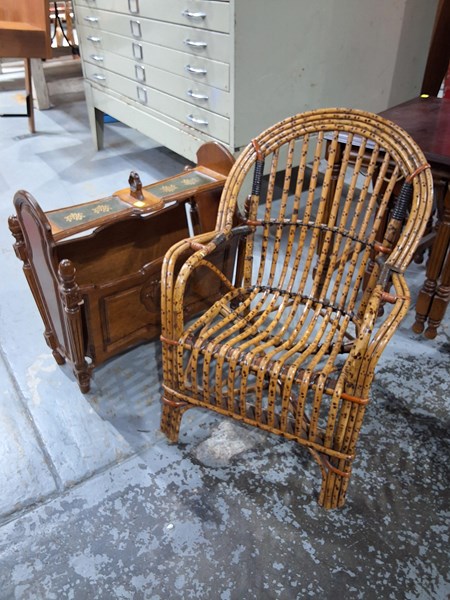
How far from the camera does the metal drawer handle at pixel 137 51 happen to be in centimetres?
266

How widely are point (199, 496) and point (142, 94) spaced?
2.26m

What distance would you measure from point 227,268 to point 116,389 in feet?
1.93

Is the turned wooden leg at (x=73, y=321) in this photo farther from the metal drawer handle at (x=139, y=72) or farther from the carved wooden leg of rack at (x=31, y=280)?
the metal drawer handle at (x=139, y=72)

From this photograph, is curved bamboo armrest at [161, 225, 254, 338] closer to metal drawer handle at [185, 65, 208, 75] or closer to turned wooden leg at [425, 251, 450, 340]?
turned wooden leg at [425, 251, 450, 340]

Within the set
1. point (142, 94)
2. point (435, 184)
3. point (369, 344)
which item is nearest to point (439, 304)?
point (435, 184)

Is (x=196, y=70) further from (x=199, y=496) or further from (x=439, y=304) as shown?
(x=199, y=496)

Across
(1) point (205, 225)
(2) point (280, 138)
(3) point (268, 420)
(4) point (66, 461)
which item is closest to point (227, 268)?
(1) point (205, 225)

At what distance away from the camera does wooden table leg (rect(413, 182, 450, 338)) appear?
67.0 inches

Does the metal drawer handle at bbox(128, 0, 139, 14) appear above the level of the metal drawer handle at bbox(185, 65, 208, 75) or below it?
above

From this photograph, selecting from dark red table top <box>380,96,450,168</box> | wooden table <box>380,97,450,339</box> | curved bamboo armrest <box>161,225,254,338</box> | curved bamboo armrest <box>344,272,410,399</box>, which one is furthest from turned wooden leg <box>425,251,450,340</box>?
curved bamboo armrest <box>161,225,254,338</box>

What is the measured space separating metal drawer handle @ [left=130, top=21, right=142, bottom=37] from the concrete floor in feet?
Answer: 5.66

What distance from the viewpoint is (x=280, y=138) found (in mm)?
1471

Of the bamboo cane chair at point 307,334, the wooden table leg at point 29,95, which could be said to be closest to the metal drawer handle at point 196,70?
the bamboo cane chair at point 307,334

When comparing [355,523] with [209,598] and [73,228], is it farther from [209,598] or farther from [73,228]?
[73,228]
